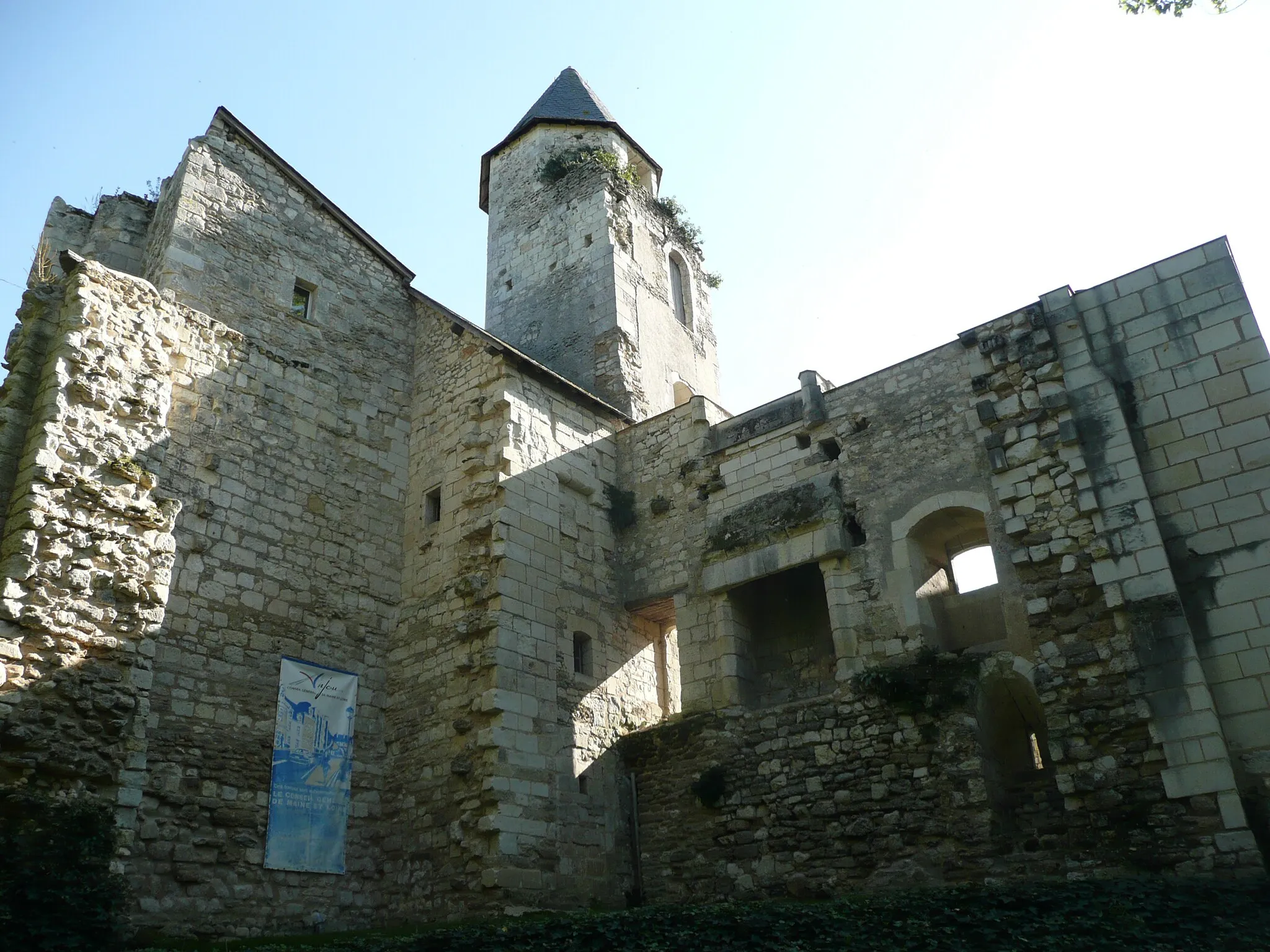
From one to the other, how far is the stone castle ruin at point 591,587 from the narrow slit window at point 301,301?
0.05 metres

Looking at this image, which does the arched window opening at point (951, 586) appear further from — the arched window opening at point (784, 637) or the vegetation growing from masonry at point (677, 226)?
the vegetation growing from masonry at point (677, 226)

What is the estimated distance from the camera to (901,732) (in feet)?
34.6

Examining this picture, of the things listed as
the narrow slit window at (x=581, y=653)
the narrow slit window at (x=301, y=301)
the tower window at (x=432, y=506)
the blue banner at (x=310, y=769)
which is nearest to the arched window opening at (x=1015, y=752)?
the narrow slit window at (x=581, y=653)

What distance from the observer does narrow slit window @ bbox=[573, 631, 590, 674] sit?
41.3 feet

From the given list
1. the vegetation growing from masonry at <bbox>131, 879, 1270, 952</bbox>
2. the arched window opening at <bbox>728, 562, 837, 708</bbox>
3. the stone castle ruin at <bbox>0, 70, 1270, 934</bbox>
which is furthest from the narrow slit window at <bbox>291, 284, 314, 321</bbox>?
the vegetation growing from masonry at <bbox>131, 879, 1270, 952</bbox>

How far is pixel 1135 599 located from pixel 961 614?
99.8 inches

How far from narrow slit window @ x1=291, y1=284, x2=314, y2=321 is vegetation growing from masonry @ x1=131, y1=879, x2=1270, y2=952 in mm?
7945

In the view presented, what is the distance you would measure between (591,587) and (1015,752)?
5.47 m

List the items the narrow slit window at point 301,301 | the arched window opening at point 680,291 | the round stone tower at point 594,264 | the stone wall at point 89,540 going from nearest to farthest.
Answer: the stone wall at point 89,540 → the narrow slit window at point 301,301 → the round stone tower at point 594,264 → the arched window opening at point 680,291

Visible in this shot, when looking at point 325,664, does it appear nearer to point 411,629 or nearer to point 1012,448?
point 411,629

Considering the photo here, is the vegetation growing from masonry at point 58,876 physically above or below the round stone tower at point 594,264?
below

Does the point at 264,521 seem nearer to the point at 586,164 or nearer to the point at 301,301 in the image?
the point at 301,301

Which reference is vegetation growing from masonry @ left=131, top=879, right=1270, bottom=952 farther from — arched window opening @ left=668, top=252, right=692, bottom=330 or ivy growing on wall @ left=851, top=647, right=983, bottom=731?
arched window opening @ left=668, top=252, right=692, bottom=330

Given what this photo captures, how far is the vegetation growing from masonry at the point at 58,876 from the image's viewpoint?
7.73 meters
